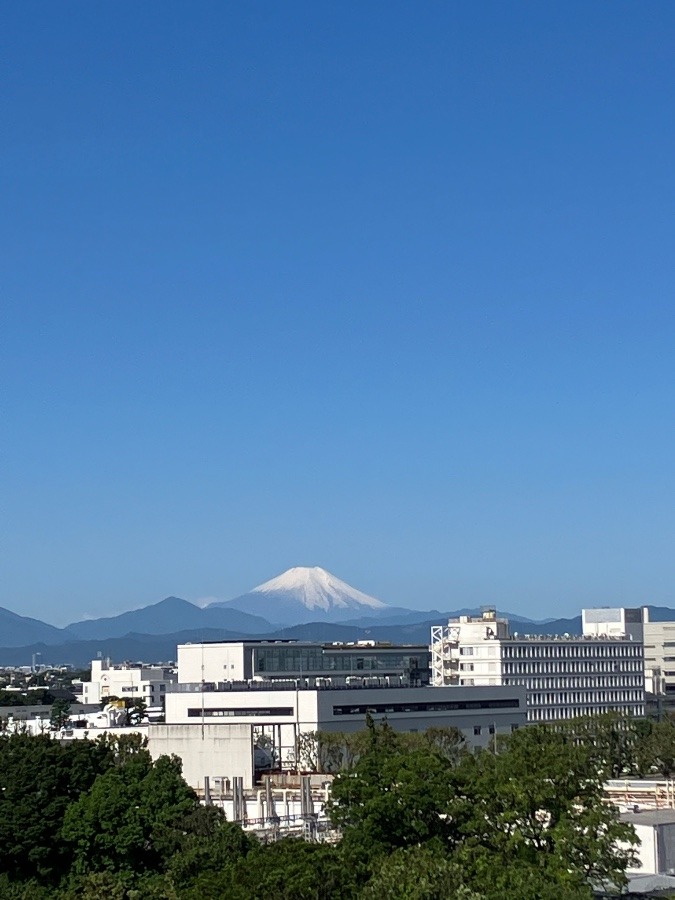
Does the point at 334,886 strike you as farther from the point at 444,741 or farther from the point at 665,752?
the point at 444,741

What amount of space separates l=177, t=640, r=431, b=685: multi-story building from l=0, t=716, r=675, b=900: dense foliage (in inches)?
2756

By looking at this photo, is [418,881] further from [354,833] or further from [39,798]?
[39,798]

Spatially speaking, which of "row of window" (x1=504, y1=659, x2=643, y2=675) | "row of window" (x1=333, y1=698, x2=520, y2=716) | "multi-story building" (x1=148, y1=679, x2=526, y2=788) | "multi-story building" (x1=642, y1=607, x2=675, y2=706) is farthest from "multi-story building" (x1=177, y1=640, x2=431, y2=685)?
"multi-story building" (x1=642, y1=607, x2=675, y2=706)

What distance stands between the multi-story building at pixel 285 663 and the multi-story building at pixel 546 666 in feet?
15.9

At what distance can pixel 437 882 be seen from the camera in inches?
1156

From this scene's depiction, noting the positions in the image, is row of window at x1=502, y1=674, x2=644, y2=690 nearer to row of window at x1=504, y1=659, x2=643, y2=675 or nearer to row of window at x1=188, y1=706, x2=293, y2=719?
row of window at x1=504, y1=659, x2=643, y2=675

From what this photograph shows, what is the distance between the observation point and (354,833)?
35312mm

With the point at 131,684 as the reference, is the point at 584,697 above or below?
below

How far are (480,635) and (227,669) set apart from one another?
2342 centimetres

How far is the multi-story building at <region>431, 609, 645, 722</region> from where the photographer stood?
128 metres

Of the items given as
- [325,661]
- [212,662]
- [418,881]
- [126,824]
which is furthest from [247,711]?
[418,881]

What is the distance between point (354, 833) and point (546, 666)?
9750 cm

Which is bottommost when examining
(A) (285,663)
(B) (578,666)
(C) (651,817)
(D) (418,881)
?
(C) (651,817)

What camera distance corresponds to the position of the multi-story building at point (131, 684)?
172m
